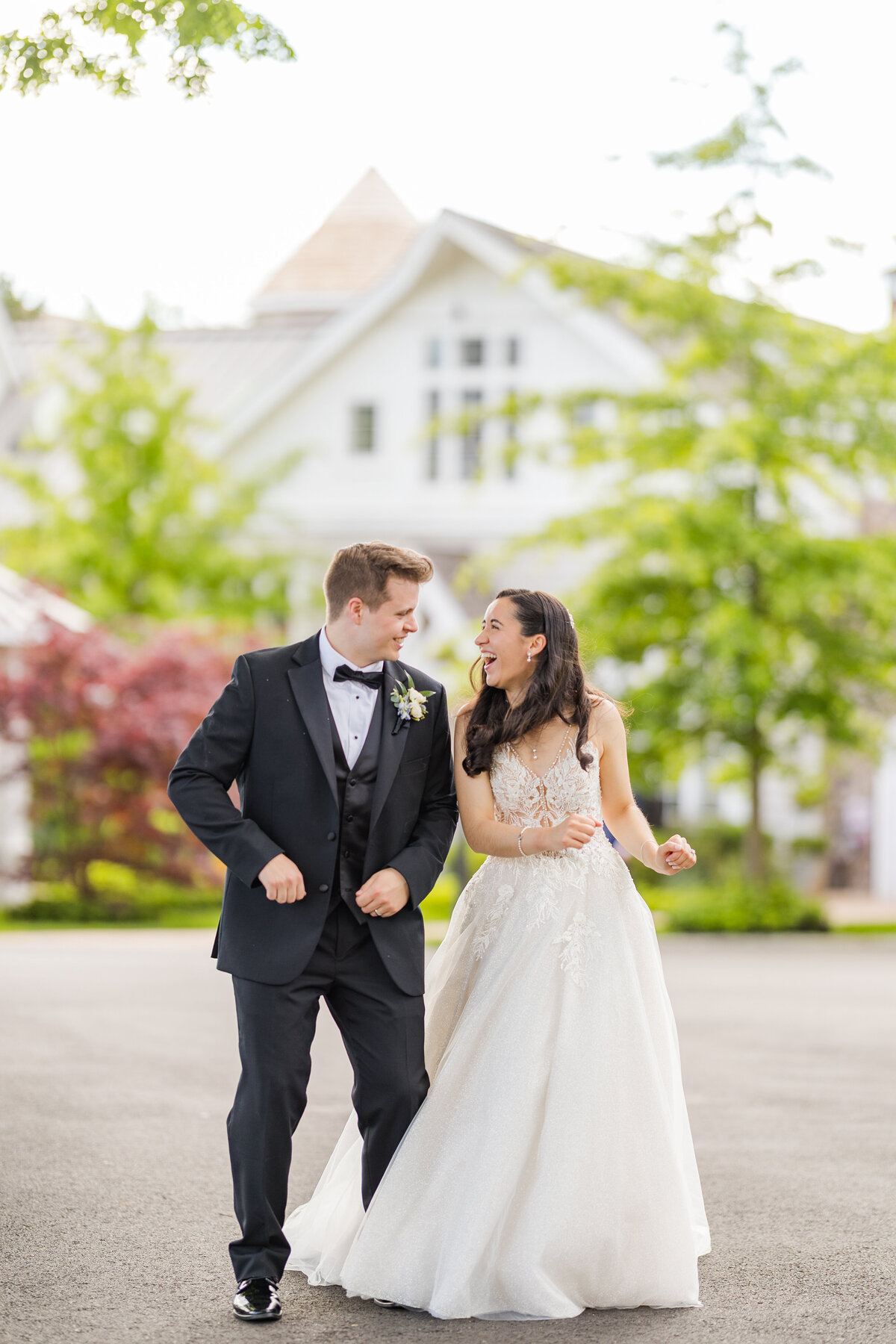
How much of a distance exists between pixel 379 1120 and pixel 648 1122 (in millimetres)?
796

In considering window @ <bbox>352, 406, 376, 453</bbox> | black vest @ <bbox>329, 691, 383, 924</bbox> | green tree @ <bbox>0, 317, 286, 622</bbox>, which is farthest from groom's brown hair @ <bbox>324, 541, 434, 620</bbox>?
window @ <bbox>352, 406, 376, 453</bbox>

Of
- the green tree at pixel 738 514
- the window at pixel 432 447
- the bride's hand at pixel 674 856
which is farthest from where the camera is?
the window at pixel 432 447

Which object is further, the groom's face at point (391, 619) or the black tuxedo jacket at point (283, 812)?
the groom's face at point (391, 619)

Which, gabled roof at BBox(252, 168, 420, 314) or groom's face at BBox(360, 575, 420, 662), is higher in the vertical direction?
gabled roof at BBox(252, 168, 420, 314)

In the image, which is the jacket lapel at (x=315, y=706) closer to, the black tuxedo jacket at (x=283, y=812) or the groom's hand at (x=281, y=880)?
the black tuxedo jacket at (x=283, y=812)

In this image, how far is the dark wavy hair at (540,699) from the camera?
204 inches

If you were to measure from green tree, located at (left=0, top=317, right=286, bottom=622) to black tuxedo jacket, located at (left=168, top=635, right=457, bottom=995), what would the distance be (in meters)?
18.6

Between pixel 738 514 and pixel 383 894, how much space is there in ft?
44.9

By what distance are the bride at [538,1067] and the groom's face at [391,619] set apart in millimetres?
395

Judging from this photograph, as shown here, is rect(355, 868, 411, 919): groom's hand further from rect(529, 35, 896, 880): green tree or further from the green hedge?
the green hedge

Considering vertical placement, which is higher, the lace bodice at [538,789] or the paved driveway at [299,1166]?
the lace bodice at [538,789]

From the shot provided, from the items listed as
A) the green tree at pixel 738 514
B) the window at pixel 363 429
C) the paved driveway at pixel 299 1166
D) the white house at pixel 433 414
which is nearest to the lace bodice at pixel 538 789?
the paved driveway at pixel 299 1166

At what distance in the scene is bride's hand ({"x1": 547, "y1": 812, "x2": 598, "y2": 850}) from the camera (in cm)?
475

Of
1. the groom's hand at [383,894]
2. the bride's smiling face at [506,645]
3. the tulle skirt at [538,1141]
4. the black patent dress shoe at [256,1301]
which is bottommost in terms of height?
the black patent dress shoe at [256,1301]
